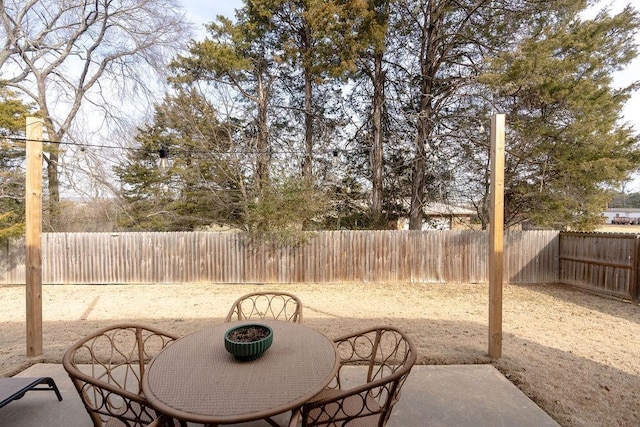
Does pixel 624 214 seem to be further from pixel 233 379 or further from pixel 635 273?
pixel 233 379

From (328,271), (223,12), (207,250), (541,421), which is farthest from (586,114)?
(223,12)

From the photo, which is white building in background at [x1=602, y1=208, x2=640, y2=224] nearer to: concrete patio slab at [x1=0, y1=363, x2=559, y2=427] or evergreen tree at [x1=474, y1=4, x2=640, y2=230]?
evergreen tree at [x1=474, y1=4, x2=640, y2=230]

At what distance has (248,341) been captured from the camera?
5.57ft

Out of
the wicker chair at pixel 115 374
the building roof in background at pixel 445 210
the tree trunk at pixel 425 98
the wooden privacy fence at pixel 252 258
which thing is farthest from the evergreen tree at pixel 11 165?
the building roof in background at pixel 445 210

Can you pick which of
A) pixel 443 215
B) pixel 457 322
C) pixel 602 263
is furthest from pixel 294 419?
pixel 443 215

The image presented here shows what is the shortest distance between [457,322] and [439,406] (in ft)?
8.55

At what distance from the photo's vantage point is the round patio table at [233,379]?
1221 millimetres

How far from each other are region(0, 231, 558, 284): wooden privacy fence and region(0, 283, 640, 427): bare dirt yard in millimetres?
399

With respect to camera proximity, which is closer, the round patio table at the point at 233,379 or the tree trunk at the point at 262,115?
the round patio table at the point at 233,379

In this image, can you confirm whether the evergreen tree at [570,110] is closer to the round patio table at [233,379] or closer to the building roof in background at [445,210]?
the building roof in background at [445,210]

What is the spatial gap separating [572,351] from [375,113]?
8144 millimetres

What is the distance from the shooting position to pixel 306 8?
9305mm

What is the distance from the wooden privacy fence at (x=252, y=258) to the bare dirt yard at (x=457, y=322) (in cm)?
40

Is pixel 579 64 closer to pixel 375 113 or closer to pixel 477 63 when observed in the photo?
pixel 477 63
